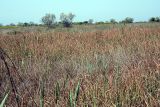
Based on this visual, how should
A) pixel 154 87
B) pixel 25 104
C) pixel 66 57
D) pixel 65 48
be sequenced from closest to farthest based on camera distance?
pixel 25 104, pixel 154 87, pixel 66 57, pixel 65 48

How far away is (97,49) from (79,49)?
40 cm

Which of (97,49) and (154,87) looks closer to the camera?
(154,87)

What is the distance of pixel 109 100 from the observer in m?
2.69

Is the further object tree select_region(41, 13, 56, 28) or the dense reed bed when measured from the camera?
tree select_region(41, 13, 56, 28)

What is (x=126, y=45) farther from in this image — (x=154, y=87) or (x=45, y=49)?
(x=154, y=87)

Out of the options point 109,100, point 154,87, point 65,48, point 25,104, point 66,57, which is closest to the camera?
point 109,100

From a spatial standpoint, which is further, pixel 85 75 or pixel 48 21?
pixel 48 21

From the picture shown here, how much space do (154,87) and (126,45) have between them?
4015 mm

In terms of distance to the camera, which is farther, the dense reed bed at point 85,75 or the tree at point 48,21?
the tree at point 48,21

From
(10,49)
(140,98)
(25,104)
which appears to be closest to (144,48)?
(10,49)

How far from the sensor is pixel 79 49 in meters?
6.65

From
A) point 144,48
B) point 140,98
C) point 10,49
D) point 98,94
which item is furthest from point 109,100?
point 10,49

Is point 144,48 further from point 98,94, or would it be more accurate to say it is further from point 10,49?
point 98,94

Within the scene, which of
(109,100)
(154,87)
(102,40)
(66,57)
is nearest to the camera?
(109,100)
